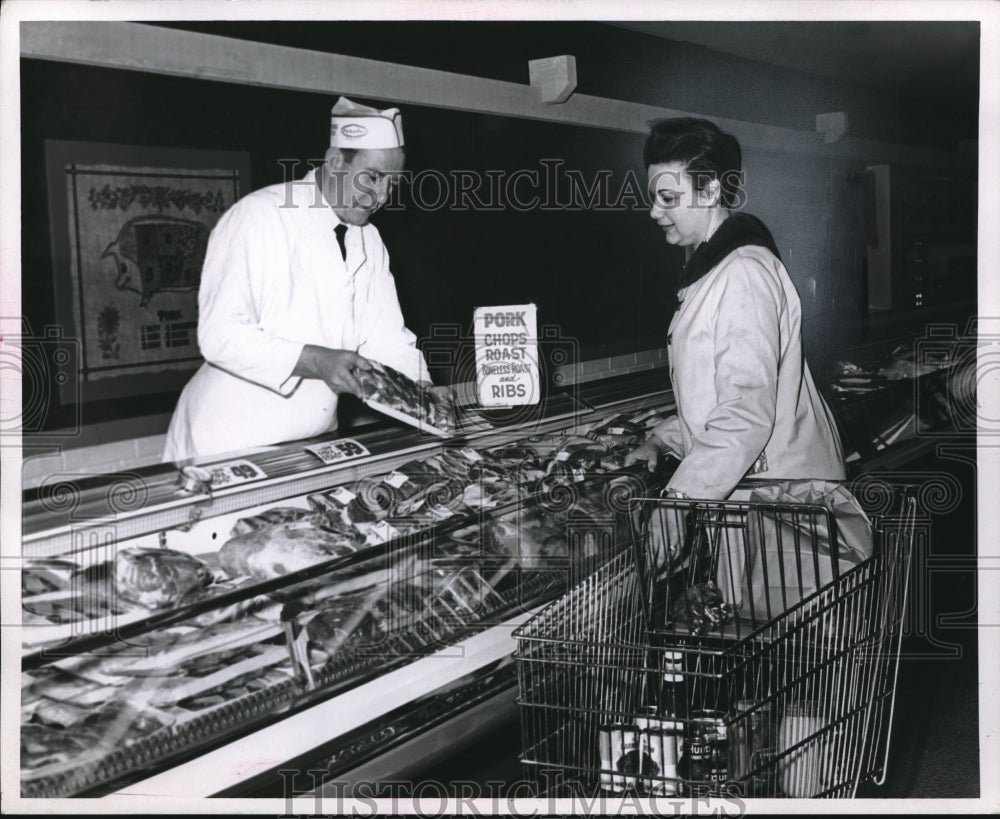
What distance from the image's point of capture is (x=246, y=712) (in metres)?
2.39

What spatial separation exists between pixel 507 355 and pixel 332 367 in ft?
2.27

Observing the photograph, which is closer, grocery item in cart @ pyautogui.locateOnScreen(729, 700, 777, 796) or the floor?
grocery item in cart @ pyautogui.locateOnScreen(729, 700, 777, 796)

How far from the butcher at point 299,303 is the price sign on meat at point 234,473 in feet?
0.23

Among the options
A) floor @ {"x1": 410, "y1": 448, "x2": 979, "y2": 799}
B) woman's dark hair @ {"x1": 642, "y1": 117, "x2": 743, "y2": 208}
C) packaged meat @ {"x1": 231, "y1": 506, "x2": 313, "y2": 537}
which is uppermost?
woman's dark hair @ {"x1": 642, "y1": 117, "x2": 743, "y2": 208}

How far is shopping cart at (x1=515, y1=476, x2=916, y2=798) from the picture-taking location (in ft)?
7.98

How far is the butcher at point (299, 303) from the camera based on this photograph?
9.06ft

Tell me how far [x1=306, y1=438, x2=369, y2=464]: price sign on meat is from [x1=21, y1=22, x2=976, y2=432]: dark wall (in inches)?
17.5

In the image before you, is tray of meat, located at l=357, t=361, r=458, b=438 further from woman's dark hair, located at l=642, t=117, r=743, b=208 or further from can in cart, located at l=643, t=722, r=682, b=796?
can in cart, located at l=643, t=722, r=682, b=796

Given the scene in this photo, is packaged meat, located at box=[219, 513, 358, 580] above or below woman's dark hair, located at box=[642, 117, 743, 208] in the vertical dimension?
below

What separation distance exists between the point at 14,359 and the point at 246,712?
1.07 m

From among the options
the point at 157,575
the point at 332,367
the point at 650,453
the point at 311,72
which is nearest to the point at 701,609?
the point at 650,453

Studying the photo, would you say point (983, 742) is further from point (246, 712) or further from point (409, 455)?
point (246, 712)

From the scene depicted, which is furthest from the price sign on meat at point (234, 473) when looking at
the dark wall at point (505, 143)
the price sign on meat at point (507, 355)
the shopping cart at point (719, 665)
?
the price sign on meat at point (507, 355)

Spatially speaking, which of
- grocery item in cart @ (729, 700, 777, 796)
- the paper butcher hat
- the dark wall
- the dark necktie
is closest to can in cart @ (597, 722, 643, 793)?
grocery item in cart @ (729, 700, 777, 796)
